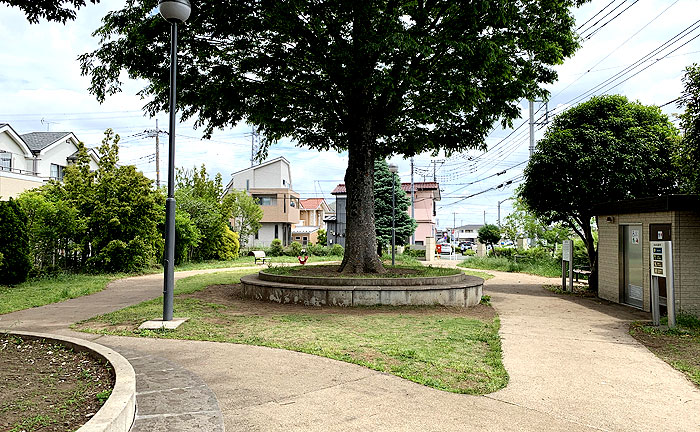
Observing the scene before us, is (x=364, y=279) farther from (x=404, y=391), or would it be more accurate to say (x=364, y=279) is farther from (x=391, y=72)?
(x=404, y=391)

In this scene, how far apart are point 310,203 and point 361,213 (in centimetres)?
5504

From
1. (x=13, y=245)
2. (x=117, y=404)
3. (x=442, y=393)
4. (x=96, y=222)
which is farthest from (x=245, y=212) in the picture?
(x=117, y=404)

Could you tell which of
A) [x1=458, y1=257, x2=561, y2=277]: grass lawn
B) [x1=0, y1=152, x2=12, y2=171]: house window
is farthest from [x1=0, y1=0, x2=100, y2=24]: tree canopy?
[x1=0, y1=152, x2=12, y2=171]: house window

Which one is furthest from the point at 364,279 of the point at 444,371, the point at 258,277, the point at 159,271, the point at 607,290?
the point at 159,271

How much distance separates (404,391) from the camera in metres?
5.10

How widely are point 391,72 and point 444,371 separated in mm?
8421

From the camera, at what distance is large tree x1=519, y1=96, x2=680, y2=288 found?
46.6 feet

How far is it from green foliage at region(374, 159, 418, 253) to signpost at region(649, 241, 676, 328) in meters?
26.9

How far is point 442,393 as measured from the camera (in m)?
5.05

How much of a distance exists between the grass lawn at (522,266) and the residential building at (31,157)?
24.5 m

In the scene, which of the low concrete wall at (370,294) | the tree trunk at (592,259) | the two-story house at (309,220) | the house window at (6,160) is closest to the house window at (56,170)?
the house window at (6,160)

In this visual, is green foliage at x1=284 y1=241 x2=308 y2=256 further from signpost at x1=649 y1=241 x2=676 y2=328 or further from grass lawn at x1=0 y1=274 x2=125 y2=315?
signpost at x1=649 y1=241 x2=676 y2=328

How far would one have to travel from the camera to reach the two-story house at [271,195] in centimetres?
5128

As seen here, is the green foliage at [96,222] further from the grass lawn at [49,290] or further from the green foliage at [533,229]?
the green foliage at [533,229]
